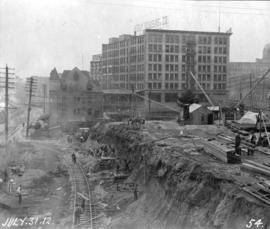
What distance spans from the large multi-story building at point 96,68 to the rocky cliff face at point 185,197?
230 feet

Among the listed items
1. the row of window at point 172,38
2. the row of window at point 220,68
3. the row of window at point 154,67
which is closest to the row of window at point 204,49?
the row of window at point 220,68

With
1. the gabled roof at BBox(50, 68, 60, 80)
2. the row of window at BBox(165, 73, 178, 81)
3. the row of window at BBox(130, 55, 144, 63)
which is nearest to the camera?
the gabled roof at BBox(50, 68, 60, 80)

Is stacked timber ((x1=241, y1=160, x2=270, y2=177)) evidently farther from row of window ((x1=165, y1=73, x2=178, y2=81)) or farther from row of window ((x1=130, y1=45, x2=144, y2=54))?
row of window ((x1=165, y1=73, x2=178, y2=81))

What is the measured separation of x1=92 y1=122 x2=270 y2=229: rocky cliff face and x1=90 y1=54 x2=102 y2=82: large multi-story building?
2759 inches

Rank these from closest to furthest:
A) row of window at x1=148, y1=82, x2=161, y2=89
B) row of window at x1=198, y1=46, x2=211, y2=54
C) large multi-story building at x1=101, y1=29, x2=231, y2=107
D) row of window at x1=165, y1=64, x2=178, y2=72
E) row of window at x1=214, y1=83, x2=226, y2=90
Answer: large multi-story building at x1=101, y1=29, x2=231, y2=107 < row of window at x1=148, y1=82, x2=161, y2=89 < row of window at x1=165, y1=64, x2=178, y2=72 < row of window at x1=198, y1=46, x2=211, y2=54 < row of window at x1=214, y1=83, x2=226, y2=90

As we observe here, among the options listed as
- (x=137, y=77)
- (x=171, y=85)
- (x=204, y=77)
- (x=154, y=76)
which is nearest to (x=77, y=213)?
(x=154, y=76)

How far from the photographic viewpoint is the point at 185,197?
18.7 metres

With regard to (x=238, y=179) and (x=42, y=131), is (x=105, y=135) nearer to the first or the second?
(x=42, y=131)

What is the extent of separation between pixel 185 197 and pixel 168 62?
62.7 metres

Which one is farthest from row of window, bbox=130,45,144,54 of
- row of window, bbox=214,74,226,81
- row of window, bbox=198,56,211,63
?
row of window, bbox=214,74,226,81

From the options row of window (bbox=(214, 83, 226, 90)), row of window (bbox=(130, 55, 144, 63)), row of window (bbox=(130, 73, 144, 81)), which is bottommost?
row of window (bbox=(214, 83, 226, 90))

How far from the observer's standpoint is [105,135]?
4544 cm

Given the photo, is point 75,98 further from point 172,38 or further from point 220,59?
point 220,59

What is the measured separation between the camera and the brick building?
66875 millimetres
